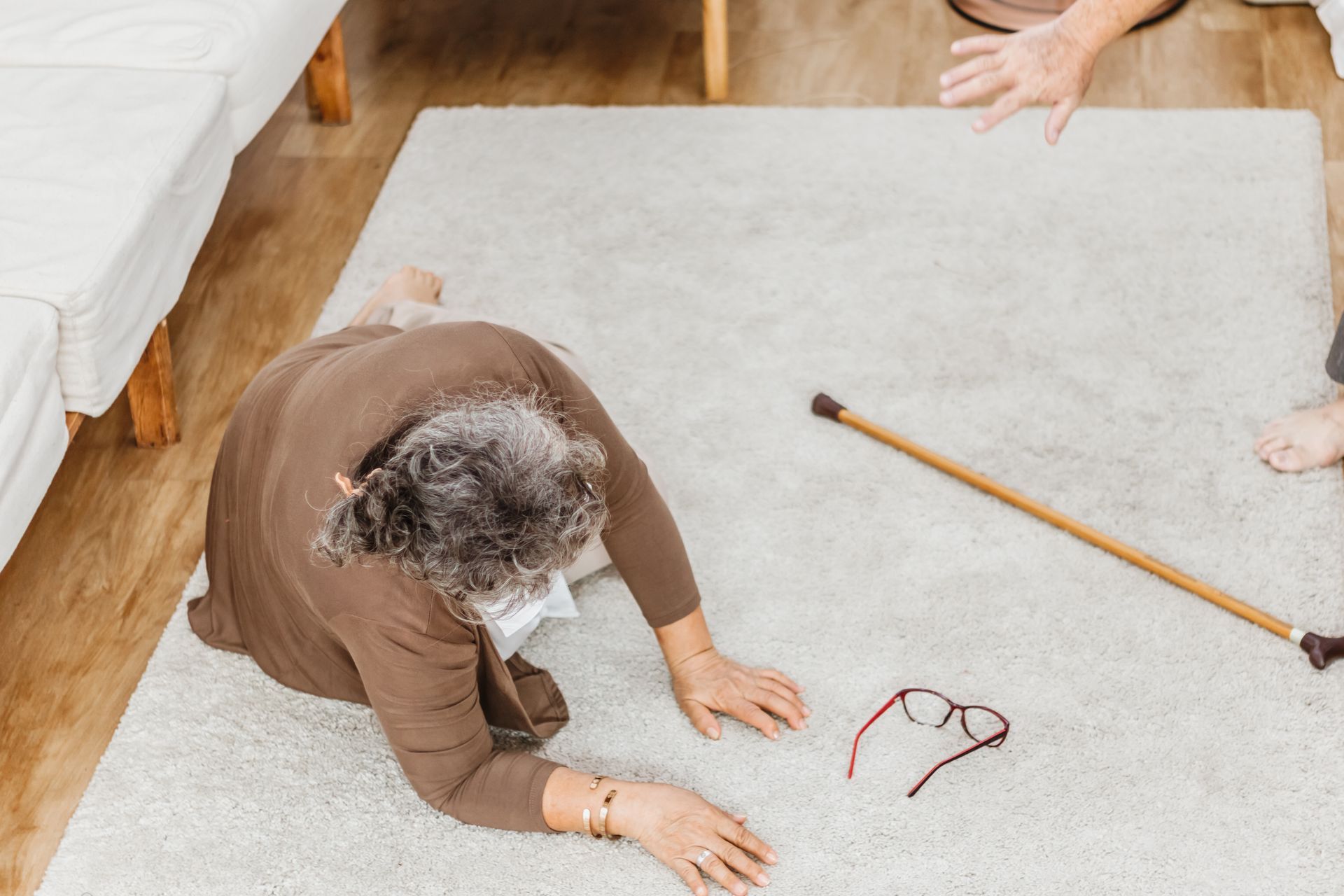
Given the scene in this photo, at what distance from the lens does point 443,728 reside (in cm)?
138

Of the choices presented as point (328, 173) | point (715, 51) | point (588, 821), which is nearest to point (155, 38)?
point (328, 173)

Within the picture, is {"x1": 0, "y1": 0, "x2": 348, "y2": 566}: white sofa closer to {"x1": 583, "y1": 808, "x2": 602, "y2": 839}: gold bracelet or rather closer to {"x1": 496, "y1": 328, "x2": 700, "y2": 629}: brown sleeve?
{"x1": 496, "y1": 328, "x2": 700, "y2": 629}: brown sleeve

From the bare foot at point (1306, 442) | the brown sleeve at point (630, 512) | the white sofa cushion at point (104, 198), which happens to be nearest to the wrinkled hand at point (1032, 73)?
the brown sleeve at point (630, 512)

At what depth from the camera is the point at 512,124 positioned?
272 centimetres

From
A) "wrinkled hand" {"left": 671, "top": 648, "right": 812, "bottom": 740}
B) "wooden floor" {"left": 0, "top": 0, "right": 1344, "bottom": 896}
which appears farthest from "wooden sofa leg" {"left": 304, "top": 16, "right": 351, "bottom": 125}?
"wrinkled hand" {"left": 671, "top": 648, "right": 812, "bottom": 740}

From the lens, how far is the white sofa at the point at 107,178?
1.71 m

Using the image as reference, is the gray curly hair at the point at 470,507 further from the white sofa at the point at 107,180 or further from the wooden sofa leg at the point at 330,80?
the wooden sofa leg at the point at 330,80

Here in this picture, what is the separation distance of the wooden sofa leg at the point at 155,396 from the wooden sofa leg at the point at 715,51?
1.24 m

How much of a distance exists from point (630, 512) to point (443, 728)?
33 cm

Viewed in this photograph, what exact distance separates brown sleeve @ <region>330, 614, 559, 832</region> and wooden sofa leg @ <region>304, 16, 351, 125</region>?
168cm

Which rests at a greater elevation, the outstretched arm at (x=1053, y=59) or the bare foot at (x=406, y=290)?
the outstretched arm at (x=1053, y=59)

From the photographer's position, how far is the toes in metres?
1.91

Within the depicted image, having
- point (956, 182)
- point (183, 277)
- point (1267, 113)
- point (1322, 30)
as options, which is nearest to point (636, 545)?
point (183, 277)

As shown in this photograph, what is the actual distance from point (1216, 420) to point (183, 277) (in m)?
1.60
